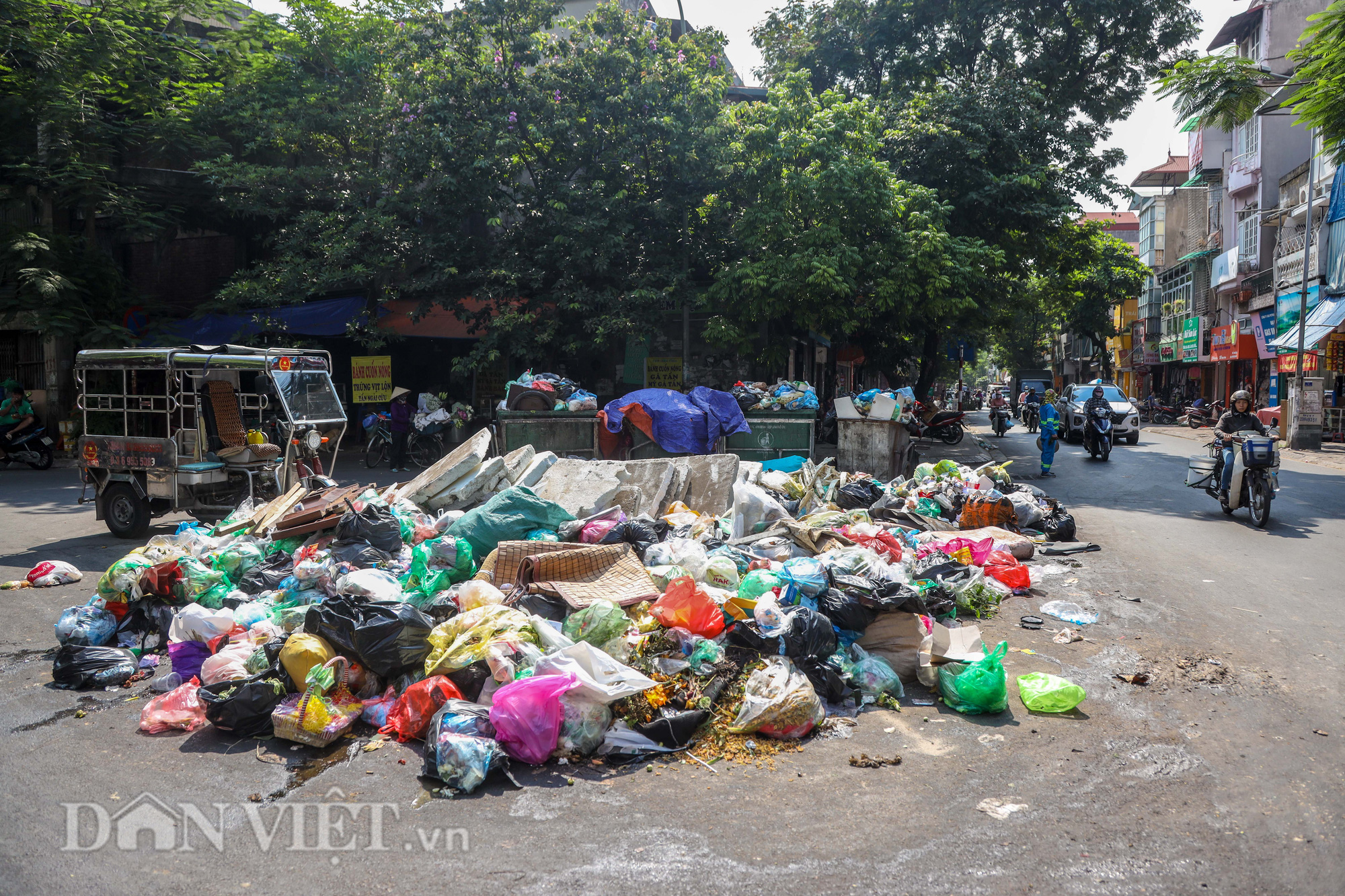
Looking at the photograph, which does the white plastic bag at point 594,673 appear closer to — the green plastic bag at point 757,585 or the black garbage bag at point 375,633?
the black garbage bag at point 375,633

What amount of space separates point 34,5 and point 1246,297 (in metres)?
36.7

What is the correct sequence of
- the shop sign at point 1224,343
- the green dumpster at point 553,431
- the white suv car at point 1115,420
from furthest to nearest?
the shop sign at point 1224,343 → the white suv car at point 1115,420 → the green dumpster at point 553,431

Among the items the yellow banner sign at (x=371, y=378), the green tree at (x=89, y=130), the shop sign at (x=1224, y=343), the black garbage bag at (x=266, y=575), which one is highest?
the green tree at (x=89, y=130)

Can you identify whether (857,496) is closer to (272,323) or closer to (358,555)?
(358,555)

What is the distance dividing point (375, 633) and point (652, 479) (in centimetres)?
431

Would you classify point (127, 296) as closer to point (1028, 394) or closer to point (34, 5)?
point (34, 5)

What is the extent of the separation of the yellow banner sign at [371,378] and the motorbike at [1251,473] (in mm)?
14223

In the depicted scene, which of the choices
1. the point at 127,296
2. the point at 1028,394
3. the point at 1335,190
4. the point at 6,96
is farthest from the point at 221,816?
the point at 1028,394

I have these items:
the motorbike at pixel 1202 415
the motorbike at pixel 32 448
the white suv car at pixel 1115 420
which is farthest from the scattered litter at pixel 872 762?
the motorbike at pixel 1202 415

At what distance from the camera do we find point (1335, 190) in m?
18.6

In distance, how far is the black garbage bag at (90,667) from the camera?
4.93 m

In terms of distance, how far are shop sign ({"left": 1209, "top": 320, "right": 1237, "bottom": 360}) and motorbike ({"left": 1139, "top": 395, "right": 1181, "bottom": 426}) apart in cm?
262

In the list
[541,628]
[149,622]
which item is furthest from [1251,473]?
[149,622]

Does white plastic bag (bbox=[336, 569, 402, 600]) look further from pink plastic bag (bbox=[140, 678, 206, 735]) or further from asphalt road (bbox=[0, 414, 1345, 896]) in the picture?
asphalt road (bbox=[0, 414, 1345, 896])
